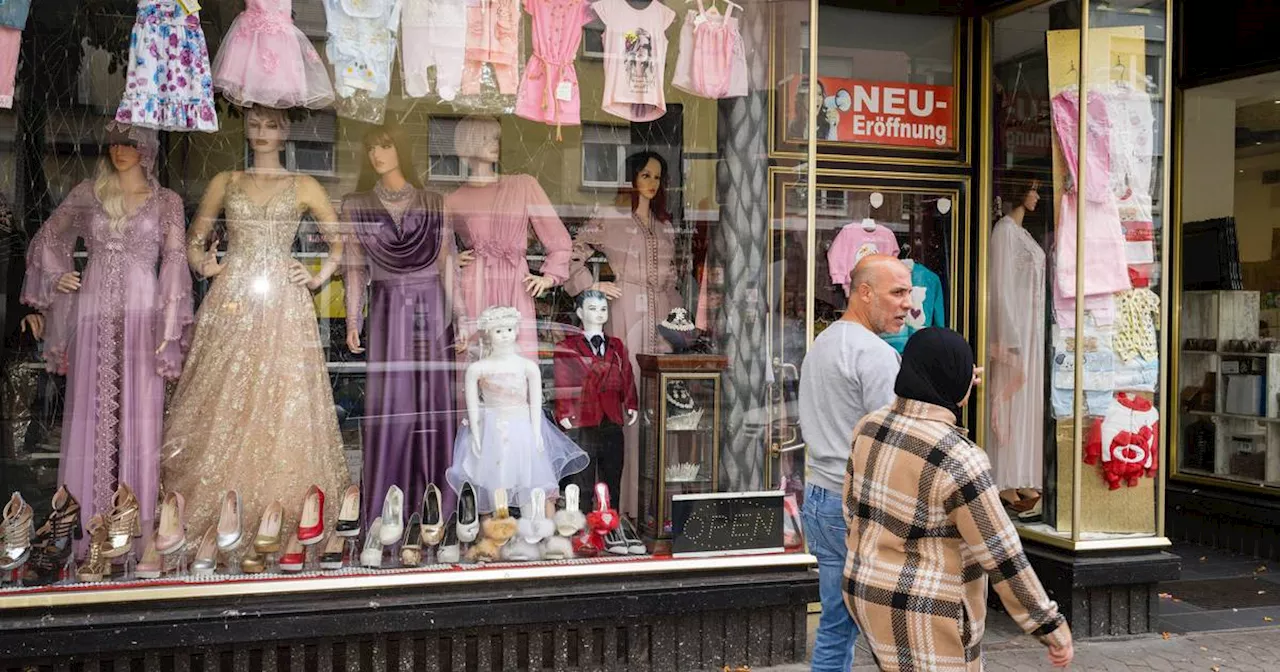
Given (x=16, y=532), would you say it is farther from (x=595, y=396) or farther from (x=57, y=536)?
(x=595, y=396)

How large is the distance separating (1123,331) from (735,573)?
2.40 m

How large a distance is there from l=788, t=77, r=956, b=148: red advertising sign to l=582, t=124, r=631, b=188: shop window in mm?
1394

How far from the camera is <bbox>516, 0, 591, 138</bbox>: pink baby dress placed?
16.9 feet

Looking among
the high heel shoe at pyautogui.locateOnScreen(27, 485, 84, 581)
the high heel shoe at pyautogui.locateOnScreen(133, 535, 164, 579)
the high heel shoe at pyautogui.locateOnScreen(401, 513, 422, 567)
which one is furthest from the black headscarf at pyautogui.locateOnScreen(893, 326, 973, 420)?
the high heel shoe at pyautogui.locateOnScreen(27, 485, 84, 581)

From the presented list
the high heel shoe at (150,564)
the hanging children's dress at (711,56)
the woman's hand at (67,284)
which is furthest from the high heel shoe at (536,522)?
the woman's hand at (67,284)

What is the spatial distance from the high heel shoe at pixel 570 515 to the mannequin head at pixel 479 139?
163 centimetres

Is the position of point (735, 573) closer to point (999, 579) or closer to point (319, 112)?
point (999, 579)

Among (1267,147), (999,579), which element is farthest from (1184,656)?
(1267,147)

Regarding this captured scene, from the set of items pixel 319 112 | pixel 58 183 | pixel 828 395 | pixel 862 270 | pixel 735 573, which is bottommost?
pixel 735 573

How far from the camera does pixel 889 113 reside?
6.34 meters

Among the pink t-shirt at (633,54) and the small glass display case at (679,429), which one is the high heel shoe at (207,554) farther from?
the pink t-shirt at (633,54)

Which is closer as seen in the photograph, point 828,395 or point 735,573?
point 828,395

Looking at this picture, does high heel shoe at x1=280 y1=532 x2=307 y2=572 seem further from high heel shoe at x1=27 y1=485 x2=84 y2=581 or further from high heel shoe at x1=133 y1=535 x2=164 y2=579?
high heel shoe at x1=27 y1=485 x2=84 y2=581

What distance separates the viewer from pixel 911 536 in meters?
2.70
